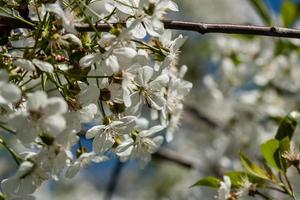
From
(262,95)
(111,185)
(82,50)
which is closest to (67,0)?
(82,50)

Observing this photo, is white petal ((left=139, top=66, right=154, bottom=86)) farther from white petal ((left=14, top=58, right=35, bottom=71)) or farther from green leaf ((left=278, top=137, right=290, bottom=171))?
green leaf ((left=278, top=137, right=290, bottom=171))

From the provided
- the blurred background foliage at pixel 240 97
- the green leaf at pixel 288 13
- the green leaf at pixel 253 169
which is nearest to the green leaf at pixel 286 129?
the green leaf at pixel 253 169

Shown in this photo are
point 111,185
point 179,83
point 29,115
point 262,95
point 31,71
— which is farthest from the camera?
point 262,95

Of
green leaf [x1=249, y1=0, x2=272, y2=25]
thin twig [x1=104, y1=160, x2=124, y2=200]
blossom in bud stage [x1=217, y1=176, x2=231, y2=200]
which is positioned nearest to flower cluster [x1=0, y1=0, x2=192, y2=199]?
blossom in bud stage [x1=217, y1=176, x2=231, y2=200]

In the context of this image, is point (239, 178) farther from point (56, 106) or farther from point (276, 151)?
point (56, 106)

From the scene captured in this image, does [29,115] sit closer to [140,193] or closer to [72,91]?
[72,91]

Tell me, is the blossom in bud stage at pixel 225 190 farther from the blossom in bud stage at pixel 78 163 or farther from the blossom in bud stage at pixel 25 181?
the blossom in bud stage at pixel 25 181
